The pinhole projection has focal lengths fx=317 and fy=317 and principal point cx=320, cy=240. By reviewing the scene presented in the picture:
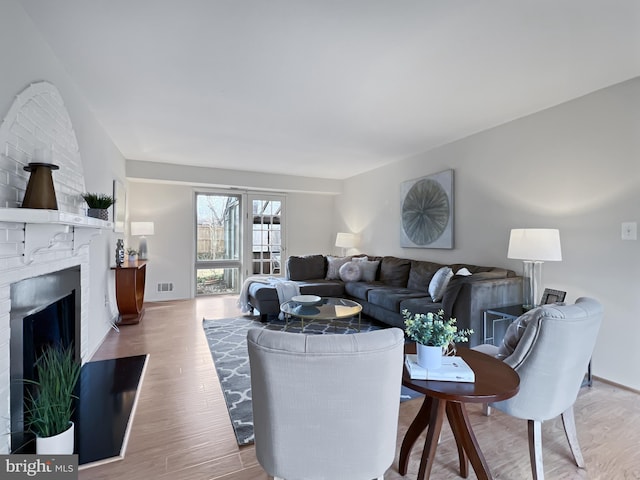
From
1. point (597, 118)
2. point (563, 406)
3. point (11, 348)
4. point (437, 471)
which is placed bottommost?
point (437, 471)

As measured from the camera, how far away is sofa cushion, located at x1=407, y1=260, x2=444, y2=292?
4129mm

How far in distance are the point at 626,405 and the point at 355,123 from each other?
10.9 feet

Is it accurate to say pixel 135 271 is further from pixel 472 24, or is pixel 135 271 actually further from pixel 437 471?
pixel 472 24

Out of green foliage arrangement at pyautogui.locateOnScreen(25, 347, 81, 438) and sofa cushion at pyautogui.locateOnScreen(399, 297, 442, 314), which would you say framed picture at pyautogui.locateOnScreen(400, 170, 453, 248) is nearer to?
sofa cushion at pyautogui.locateOnScreen(399, 297, 442, 314)

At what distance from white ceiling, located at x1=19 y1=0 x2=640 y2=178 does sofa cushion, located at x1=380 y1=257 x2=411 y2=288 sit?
1893 millimetres

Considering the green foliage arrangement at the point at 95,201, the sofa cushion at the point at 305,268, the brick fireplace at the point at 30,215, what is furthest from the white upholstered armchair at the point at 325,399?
the sofa cushion at the point at 305,268

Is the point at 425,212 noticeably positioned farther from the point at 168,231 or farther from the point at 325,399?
the point at 168,231

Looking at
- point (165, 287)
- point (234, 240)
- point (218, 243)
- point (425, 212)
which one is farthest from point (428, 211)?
point (165, 287)

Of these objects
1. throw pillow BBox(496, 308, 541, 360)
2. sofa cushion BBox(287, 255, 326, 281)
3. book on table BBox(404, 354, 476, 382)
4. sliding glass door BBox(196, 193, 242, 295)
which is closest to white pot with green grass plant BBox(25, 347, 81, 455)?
book on table BBox(404, 354, 476, 382)

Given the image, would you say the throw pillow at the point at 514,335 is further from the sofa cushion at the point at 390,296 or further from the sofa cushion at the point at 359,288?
the sofa cushion at the point at 359,288

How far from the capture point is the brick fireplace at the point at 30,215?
154cm

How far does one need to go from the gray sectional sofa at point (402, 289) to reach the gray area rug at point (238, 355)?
307mm

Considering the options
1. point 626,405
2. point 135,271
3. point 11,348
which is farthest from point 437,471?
point 135,271

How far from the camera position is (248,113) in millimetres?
3240
